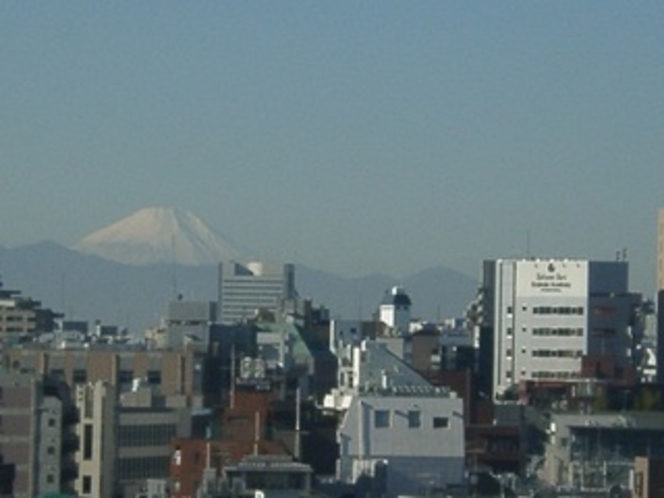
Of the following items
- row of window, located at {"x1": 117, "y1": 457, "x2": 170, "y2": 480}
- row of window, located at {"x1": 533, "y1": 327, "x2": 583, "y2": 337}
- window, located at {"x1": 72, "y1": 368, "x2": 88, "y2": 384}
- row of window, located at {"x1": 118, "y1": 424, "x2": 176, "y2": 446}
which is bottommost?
row of window, located at {"x1": 117, "y1": 457, "x2": 170, "y2": 480}

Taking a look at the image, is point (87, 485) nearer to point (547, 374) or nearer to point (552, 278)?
point (547, 374)

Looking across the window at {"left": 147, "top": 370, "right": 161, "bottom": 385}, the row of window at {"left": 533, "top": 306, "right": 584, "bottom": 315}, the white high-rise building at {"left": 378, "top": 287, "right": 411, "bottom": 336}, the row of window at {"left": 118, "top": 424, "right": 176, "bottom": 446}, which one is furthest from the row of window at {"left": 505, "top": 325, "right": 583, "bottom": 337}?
the row of window at {"left": 118, "top": 424, "right": 176, "bottom": 446}

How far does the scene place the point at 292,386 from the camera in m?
107

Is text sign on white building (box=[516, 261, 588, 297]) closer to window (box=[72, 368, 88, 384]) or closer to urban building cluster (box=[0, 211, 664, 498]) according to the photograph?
urban building cluster (box=[0, 211, 664, 498])

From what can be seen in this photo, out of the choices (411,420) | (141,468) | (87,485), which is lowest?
(87,485)

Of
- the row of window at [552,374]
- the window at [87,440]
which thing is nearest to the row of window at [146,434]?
the window at [87,440]

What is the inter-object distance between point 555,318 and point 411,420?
63761 millimetres

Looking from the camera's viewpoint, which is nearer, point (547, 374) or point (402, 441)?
point (402, 441)

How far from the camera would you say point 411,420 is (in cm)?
6994

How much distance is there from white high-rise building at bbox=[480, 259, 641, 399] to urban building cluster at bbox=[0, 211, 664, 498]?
8cm

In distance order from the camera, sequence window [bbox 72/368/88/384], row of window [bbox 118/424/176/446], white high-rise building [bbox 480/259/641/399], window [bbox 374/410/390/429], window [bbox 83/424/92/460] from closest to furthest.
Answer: window [bbox 374/410/390/429]
window [bbox 83/424/92/460]
row of window [bbox 118/424/176/446]
window [bbox 72/368/88/384]
white high-rise building [bbox 480/259/641/399]

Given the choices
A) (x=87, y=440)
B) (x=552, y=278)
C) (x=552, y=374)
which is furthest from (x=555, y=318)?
(x=87, y=440)

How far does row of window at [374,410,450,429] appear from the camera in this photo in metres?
69.9

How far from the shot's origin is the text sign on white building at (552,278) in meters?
133
